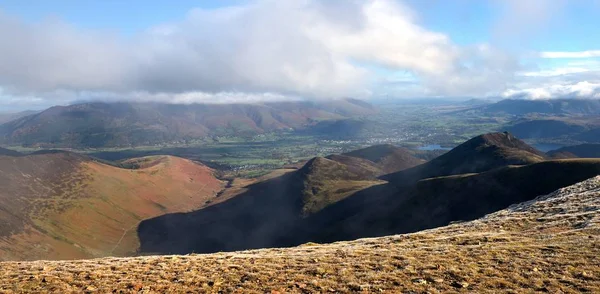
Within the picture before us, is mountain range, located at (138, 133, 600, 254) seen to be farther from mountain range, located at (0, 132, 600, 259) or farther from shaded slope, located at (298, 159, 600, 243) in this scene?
mountain range, located at (0, 132, 600, 259)

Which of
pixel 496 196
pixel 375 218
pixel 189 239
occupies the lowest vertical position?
pixel 189 239

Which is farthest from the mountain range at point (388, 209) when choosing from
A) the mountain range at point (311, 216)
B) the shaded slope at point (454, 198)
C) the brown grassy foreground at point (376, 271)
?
the brown grassy foreground at point (376, 271)

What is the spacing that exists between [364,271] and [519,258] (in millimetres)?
11211

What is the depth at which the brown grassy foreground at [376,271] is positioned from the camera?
68.0 ft

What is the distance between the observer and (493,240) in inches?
1312

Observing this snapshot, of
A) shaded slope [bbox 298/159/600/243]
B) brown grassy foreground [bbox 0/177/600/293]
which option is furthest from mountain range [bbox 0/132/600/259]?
brown grassy foreground [bbox 0/177/600/293]

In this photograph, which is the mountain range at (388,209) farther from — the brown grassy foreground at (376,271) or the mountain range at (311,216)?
the brown grassy foreground at (376,271)

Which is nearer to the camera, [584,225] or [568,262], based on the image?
[568,262]

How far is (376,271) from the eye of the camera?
2378 centimetres

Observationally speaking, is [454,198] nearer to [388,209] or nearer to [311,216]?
[388,209]

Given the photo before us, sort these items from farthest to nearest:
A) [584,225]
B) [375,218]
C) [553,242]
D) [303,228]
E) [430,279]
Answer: [303,228], [375,218], [584,225], [553,242], [430,279]

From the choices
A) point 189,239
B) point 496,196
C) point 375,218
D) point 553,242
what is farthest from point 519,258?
point 189,239

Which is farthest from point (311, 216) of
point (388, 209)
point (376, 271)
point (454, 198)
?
point (376, 271)

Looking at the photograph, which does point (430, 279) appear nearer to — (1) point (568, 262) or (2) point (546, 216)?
(1) point (568, 262)
